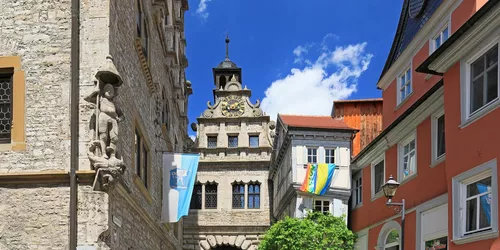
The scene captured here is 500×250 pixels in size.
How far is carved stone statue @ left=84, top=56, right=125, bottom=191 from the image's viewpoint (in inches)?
373

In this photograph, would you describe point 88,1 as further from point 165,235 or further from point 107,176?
point 165,235

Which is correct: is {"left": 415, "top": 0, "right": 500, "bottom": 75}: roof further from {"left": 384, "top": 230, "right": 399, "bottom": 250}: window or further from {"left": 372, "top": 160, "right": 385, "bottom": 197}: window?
{"left": 372, "top": 160, "right": 385, "bottom": 197}: window

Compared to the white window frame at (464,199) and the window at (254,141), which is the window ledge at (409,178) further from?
the window at (254,141)

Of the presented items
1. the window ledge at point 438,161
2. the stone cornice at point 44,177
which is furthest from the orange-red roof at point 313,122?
the stone cornice at point 44,177

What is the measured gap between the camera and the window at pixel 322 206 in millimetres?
25703

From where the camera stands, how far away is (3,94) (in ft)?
Result: 34.4

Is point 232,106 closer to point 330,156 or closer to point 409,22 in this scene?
point 330,156

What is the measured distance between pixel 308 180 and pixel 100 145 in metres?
16.8

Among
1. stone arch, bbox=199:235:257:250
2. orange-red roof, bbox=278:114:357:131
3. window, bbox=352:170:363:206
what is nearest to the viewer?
window, bbox=352:170:363:206

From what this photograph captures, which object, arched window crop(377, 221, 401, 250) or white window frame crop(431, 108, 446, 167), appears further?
arched window crop(377, 221, 401, 250)

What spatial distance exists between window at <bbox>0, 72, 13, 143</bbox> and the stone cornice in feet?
2.63

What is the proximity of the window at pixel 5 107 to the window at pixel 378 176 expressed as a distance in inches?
525

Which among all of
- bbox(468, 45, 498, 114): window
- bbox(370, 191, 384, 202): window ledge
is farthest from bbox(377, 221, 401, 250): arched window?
bbox(468, 45, 498, 114): window

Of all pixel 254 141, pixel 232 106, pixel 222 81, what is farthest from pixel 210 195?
pixel 222 81
